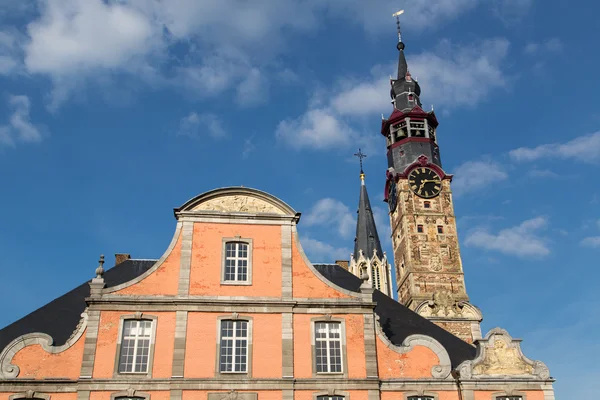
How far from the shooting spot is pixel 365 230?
6600 centimetres

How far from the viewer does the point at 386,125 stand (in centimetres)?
5944

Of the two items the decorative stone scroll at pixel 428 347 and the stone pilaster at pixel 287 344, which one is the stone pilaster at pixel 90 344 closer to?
the stone pilaster at pixel 287 344

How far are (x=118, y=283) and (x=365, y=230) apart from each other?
4353 cm

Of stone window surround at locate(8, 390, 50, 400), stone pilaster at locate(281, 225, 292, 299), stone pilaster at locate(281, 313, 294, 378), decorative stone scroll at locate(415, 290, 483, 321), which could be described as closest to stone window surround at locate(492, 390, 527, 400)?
stone pilaster at locate(281, 313, 294, 378)

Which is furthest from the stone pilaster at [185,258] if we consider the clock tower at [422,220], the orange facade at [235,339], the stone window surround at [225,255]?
the clock tower at [422,220]

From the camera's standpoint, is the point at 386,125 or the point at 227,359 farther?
the point at 386,125

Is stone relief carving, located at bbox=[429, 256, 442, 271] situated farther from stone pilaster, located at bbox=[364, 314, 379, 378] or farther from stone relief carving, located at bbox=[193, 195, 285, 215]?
stone relief carving, located at bbox=[193, 195, 285, 215]

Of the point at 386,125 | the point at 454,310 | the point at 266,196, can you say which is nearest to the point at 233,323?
the point at 266,196

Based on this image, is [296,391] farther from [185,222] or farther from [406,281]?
[406,281]

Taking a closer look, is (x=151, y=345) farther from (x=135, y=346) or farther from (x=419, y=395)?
(x=419, y=395)

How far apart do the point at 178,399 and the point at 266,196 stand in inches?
331

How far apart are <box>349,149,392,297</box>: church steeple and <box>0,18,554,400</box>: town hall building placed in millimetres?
35069

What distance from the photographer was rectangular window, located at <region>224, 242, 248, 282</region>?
23.5m

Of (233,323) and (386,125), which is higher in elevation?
(386,125)
